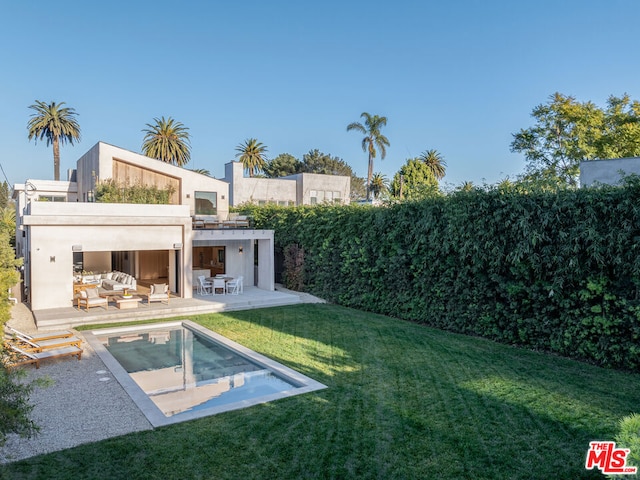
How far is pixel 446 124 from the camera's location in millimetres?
33281

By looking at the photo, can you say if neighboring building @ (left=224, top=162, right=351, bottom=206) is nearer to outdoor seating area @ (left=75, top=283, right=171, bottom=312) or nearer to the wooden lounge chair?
outdoor seating area @ (left=75, top=283, right=171, bottom=312)

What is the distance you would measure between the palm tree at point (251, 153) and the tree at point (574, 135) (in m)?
31.1

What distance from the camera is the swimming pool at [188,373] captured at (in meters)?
8.51

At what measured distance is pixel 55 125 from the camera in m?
45.8

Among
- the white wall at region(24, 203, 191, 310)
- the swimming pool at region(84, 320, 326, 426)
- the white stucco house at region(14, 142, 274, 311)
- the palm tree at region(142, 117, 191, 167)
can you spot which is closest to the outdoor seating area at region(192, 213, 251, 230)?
the white stucco house at region(14, 142, 274, 311)

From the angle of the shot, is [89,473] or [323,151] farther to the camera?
[323,151]

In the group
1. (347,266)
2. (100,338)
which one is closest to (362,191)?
(347,266)

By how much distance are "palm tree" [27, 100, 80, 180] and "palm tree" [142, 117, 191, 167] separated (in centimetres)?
1114

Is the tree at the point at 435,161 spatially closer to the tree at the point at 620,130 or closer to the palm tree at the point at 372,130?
the palm tree at the point at 372,130

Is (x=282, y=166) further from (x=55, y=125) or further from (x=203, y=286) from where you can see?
(x=203, y=286)

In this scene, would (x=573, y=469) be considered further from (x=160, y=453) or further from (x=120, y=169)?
(x=120, y=169)

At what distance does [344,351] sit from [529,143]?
101ft

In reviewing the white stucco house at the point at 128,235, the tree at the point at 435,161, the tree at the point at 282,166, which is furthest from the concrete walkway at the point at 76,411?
the tree at the point at 282,166

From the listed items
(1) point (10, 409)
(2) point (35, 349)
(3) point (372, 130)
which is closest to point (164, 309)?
(2) point (35, 349)
